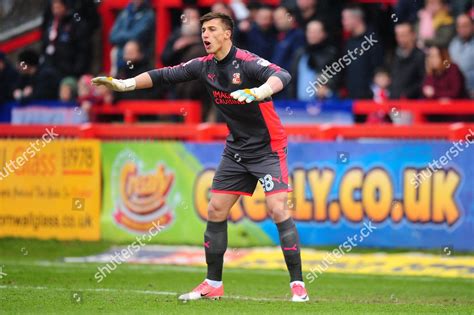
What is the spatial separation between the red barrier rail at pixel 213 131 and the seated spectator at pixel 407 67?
1.17 m

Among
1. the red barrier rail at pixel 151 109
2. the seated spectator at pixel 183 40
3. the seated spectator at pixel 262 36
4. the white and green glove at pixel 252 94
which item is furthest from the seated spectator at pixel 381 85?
the white and green glove at pixel 252 94

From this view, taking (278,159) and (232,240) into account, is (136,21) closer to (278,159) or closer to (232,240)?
(232,240)

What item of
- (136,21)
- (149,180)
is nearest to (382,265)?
(149,180)

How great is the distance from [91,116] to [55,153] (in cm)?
130

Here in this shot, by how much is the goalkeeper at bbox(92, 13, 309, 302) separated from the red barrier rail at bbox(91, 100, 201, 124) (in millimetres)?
6649

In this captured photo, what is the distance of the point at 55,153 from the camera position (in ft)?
55.9

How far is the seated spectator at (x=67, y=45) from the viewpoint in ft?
64.8

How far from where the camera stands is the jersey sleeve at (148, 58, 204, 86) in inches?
408

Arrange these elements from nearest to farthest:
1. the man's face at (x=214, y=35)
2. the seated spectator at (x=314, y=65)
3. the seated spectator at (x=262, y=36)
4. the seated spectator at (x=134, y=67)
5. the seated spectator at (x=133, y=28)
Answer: the man's face at (x=214, y=35), the seated spectator at (x=314, y=65), the seated spectator at (x=262, y=36), the seated spectator at (x=134, y=67), the seated spectator at (x=133, y=28)

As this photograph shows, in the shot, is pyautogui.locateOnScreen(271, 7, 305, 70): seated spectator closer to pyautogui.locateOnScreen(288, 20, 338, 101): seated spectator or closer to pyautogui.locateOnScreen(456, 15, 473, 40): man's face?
pyautogui.locateOnScreen(288, 20, 338, 101): seated spectator

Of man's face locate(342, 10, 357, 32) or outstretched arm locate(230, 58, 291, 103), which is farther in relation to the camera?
man's face locate(342, 10, 357, 32)

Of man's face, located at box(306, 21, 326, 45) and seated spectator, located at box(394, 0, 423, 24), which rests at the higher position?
seated spectator, located at box(394, 0, 423, 24)

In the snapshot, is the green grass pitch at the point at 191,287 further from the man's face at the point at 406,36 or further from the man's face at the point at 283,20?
the man's face at the point at 283,20

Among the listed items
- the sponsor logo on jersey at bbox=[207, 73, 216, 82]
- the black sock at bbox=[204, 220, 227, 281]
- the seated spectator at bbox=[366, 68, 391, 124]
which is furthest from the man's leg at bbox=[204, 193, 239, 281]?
the seated spectator at bbox=[366, 68, 391, 124]
